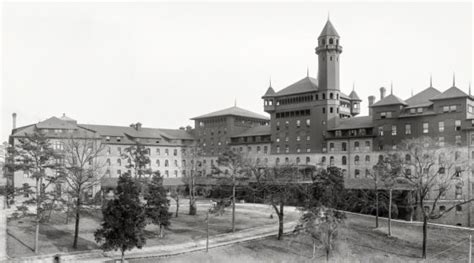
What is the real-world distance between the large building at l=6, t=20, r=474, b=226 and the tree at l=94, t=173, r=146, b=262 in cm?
2056

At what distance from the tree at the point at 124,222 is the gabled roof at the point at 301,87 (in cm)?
4941

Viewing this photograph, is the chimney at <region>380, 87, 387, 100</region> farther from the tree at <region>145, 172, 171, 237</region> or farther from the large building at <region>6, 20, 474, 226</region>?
the tree at <region>145, 172, 171, 237</region>

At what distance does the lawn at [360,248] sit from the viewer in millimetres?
43031

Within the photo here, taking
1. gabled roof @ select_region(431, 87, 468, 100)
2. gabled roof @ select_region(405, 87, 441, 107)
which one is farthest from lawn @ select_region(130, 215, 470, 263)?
gabled roof @ select_region(405, 87, 441, 107)

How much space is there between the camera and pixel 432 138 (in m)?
65.4

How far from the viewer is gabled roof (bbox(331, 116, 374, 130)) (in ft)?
245

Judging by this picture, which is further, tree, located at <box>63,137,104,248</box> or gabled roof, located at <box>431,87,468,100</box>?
gabled roof, located at <box>431,87,468,100</box>

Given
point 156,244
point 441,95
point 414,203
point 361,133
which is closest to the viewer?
point 156,244

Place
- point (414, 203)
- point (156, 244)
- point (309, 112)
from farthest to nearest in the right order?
point (309, 112) → point (414, 203) → point (156, 244)

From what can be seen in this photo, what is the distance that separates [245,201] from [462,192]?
34.4m

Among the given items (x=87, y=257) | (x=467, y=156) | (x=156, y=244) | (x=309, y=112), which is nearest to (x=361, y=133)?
(x=309, y=112)

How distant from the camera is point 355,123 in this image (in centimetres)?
7656

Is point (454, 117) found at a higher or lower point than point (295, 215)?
higher

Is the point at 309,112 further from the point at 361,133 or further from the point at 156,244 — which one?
the point at 156,244
